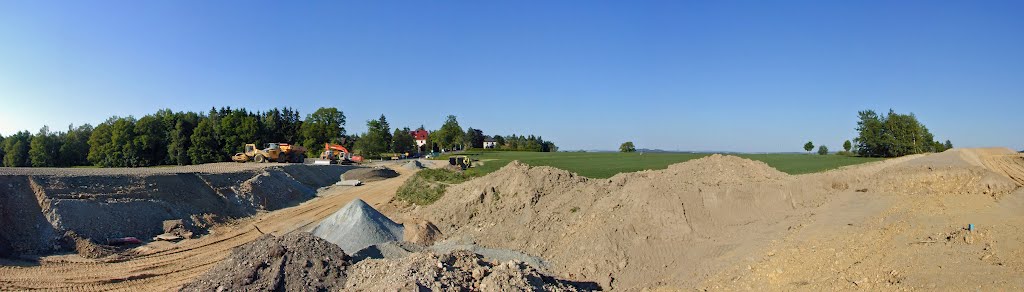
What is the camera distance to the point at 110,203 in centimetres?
1748

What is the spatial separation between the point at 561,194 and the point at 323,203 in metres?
13.1

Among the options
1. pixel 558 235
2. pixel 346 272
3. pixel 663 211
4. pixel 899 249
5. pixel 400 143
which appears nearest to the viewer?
pixel 346 272

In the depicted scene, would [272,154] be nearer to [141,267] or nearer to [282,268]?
[141,267]

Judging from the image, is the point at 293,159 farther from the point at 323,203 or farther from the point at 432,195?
the point at 432,195

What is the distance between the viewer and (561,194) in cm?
1639

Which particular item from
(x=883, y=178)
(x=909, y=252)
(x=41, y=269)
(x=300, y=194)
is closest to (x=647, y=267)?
(x=909, y=252)

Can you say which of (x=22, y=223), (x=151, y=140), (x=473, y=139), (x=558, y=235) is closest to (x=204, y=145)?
(x=151, y=140)

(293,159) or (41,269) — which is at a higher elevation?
(293,159)

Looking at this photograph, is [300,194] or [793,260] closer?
[793,260]

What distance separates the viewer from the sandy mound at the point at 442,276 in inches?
314

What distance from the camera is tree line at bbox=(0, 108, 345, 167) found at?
4975 cm

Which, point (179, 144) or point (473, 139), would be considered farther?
point (473, 139)

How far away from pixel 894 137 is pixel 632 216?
5374 cm

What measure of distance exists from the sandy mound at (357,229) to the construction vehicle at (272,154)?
966 inches
